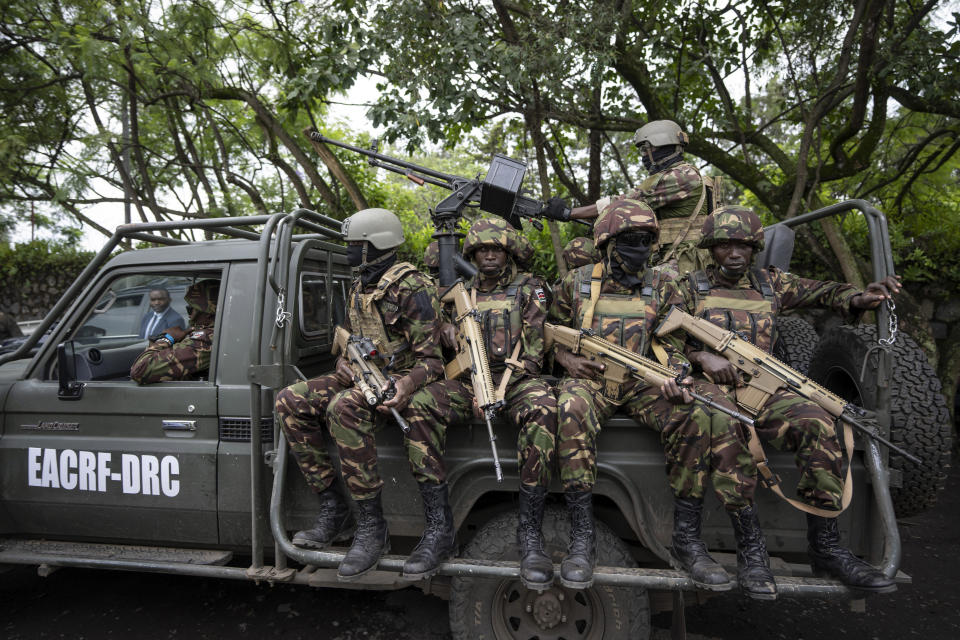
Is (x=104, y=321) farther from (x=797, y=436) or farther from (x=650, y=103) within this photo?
(x=650, y=103)

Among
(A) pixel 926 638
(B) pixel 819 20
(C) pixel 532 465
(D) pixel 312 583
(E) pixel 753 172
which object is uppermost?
(B) pixel 819 20

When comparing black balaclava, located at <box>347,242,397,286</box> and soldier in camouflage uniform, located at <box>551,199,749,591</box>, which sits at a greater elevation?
black balaclava, located at <box>347,242,397,286</box>

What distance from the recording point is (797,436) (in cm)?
235

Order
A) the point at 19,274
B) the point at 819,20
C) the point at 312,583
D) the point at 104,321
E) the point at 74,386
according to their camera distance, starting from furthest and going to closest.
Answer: the point at 19,274, the point at 819,20, the point at 104,321, the point at 74,386, the point at 312,583

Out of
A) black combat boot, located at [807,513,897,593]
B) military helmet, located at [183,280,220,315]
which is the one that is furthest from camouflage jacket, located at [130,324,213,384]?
black combat boot, located at [807,513,897,593]

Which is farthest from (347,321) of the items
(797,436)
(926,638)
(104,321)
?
(926,638)

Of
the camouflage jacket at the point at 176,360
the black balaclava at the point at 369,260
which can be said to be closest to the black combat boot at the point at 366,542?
the black balaclava at the point at 369,260

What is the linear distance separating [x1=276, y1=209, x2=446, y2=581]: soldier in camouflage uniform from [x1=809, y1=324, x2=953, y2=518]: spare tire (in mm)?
1921

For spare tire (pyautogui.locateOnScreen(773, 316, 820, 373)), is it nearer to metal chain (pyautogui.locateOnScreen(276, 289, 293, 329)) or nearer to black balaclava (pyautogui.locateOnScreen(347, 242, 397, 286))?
black balaclava (pyautogui.locateOnScreen(347, 242, 397, 286))

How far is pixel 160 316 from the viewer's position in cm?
362

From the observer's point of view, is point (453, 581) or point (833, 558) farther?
point (453, 581)

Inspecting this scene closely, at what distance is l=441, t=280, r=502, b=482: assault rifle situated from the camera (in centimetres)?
250

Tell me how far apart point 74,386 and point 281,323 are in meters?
1.20

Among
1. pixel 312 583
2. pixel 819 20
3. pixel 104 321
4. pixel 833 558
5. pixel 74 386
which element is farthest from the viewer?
pixel 819 20
